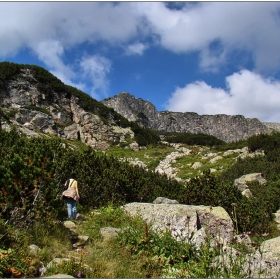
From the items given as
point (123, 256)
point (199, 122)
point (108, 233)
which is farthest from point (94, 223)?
point (199, 122)

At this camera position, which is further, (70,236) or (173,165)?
(173,165)

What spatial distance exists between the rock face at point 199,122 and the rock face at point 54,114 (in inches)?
4265

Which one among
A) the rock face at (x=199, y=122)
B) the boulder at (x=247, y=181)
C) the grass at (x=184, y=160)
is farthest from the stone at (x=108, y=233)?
the rock face at (x=199, y=122)

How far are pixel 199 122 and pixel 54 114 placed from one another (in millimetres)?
131109

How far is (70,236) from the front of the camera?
558 cm

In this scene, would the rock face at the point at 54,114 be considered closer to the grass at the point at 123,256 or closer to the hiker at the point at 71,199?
the hiker at the point at 71,199

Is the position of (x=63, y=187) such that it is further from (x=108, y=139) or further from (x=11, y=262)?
(x=108, y=139)

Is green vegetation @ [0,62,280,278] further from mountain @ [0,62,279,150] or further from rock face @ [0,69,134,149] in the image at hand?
rock face @ [0,69,134,149]

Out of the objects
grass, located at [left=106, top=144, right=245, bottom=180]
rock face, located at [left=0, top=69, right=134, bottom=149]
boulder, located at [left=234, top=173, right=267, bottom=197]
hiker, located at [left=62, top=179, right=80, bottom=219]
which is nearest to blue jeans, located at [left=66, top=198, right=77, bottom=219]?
hiker, located at [left=62, top=179, right=80, bottom=219]

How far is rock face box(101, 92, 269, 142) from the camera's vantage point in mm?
151250

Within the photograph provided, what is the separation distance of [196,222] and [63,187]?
4.00 metres

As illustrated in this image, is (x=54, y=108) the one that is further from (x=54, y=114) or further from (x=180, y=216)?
(x=180, y=216)

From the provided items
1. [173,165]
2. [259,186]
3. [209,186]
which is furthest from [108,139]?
[209,186]

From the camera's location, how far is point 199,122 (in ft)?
521
